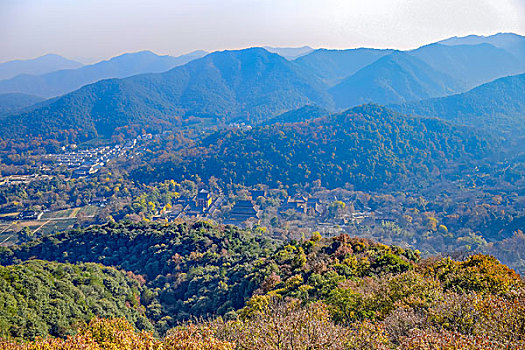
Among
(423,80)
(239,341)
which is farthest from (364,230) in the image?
(423,80)

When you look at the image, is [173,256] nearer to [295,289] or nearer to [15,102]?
[295,289]

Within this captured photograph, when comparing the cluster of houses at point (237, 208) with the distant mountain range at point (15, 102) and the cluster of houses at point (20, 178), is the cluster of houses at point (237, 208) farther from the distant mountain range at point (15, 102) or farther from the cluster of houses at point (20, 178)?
the distant mountain range at point (15, 102)

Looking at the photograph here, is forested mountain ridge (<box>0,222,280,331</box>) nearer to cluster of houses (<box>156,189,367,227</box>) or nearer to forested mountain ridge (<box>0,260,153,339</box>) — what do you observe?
forested mountain ridge (<box>0,260,153,339</box>)

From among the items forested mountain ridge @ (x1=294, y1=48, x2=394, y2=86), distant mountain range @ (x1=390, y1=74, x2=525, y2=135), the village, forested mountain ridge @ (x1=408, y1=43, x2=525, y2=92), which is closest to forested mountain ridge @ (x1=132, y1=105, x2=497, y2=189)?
the village

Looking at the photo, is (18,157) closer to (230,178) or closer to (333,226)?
(230,178)

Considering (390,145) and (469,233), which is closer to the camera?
(469,233)

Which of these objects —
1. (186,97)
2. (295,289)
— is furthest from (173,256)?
(186,97)
